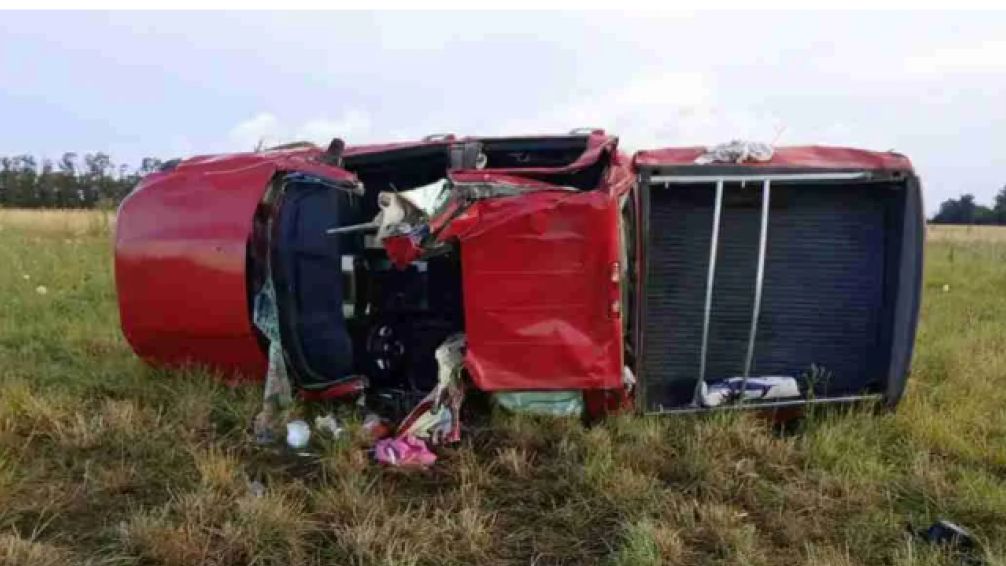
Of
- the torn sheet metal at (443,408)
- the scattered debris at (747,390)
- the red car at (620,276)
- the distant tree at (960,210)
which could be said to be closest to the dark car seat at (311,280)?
the red car at (620,276)

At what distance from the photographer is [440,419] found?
3.72 meters

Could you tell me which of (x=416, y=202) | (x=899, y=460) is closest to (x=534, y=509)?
(x=416, y=202)

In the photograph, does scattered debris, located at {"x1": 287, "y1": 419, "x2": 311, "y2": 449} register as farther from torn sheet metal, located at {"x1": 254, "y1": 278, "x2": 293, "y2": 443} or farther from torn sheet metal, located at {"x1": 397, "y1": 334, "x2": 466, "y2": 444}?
torn sheet metal, located at {"x1": 397, "y1": 334, "x2": 466, "y2": 444}

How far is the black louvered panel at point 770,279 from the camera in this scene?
159 inches

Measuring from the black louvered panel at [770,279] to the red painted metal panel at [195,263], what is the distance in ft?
5.23

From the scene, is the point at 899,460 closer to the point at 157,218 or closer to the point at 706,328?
the point at 706,328

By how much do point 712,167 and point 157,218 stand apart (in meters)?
2.54

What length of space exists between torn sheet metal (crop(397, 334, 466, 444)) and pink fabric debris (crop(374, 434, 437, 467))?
7 centimetres

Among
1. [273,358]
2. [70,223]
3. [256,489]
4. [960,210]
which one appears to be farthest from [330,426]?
[960,210]

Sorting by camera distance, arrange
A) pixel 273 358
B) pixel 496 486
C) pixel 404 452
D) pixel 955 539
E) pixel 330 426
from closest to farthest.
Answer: pixel 955 539
pixel 496 486
pixel 404 452
pixel 330 426
pixel 273 358

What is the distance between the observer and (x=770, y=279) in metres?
4.10

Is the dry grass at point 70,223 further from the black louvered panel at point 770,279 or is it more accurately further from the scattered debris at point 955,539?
the scattered debris at point 955,539

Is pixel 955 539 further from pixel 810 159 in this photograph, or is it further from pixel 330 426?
pixel 330 426

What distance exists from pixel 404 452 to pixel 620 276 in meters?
1.12
